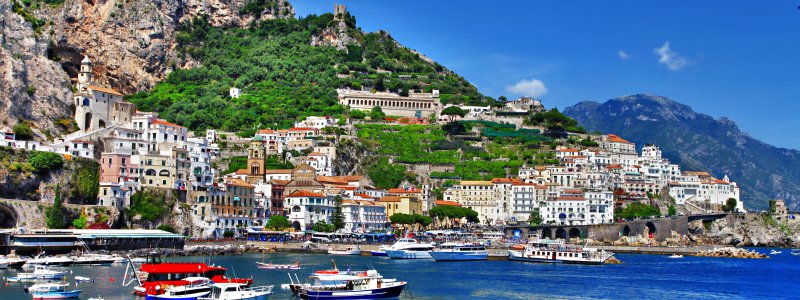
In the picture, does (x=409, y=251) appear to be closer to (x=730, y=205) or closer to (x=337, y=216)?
(x=337, y=216)

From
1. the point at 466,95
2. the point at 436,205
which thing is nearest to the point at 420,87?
the point at 466,95

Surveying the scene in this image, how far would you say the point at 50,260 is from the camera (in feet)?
197

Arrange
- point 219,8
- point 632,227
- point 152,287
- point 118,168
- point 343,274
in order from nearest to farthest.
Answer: point 152,287
point 343,274
point 118,168
point 632,227
point 219,8

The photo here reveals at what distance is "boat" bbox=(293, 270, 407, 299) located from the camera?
45656 millimetres

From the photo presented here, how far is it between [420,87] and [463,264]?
69.5 metres

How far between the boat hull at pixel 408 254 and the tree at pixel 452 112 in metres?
51.8

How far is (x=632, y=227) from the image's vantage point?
102438 mm

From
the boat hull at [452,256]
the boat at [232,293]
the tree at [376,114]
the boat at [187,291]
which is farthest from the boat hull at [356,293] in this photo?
the tree at [376,114]

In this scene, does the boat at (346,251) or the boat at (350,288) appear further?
the boat at (346,251)

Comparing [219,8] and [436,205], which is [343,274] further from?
[219,8]

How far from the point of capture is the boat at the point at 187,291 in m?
42.3

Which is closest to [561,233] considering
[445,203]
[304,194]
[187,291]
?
[445,203]

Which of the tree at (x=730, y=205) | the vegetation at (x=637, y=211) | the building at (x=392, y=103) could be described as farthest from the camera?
the building at (x=392, y=103)

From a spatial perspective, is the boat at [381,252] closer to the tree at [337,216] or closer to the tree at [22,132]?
the tree at [337,216]
